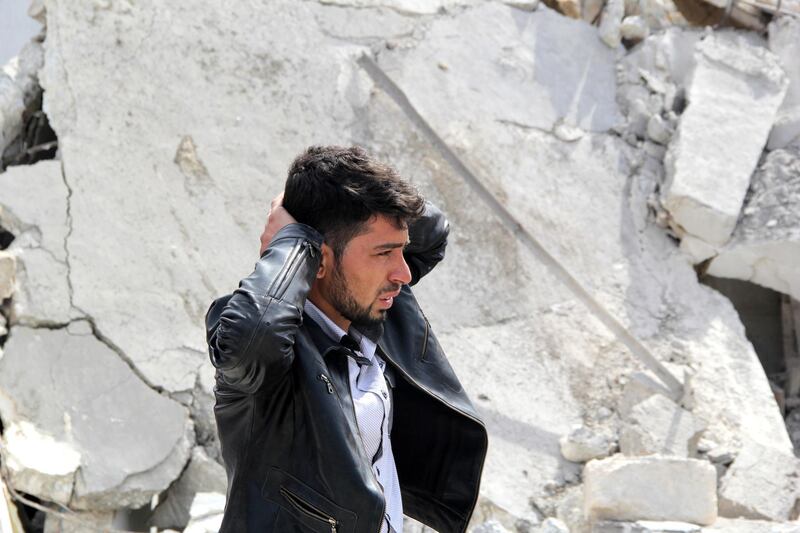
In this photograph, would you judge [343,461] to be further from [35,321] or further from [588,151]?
[588,151]

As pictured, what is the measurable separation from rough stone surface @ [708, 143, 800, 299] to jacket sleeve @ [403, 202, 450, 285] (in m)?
2.83

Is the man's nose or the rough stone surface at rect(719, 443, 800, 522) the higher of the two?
the man's nose

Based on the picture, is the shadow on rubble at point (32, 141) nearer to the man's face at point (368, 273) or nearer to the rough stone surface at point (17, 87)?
the rough stone surface at point (17, 87)

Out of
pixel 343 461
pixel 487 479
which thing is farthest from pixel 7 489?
pixel 343 461

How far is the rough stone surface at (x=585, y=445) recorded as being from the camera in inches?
176

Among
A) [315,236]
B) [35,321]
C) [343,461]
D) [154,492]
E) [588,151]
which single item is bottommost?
[154,492]

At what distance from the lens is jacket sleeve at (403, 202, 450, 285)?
250cm

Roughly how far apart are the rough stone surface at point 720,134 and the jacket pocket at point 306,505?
3446 millimetres

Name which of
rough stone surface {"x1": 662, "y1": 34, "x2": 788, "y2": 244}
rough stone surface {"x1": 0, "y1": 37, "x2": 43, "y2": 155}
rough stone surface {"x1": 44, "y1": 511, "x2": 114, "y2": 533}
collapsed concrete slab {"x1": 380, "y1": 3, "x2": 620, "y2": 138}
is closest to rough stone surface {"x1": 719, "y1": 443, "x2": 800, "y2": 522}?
rough stone surface {"x1": 662, "y1": 34, "x2": 788, "y2": 244}

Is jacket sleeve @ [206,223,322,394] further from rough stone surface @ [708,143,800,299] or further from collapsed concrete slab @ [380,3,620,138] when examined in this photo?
rough stone surface @ [708,143,800,299]

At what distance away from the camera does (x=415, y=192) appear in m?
2.24

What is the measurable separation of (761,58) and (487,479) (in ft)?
8.66

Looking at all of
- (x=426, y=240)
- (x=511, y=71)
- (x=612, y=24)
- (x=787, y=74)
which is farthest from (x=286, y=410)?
(x=787, y=74)

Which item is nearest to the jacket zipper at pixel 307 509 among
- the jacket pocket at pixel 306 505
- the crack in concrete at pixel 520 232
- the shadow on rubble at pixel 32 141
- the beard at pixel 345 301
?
the jacket pocket at pixel 306 505
